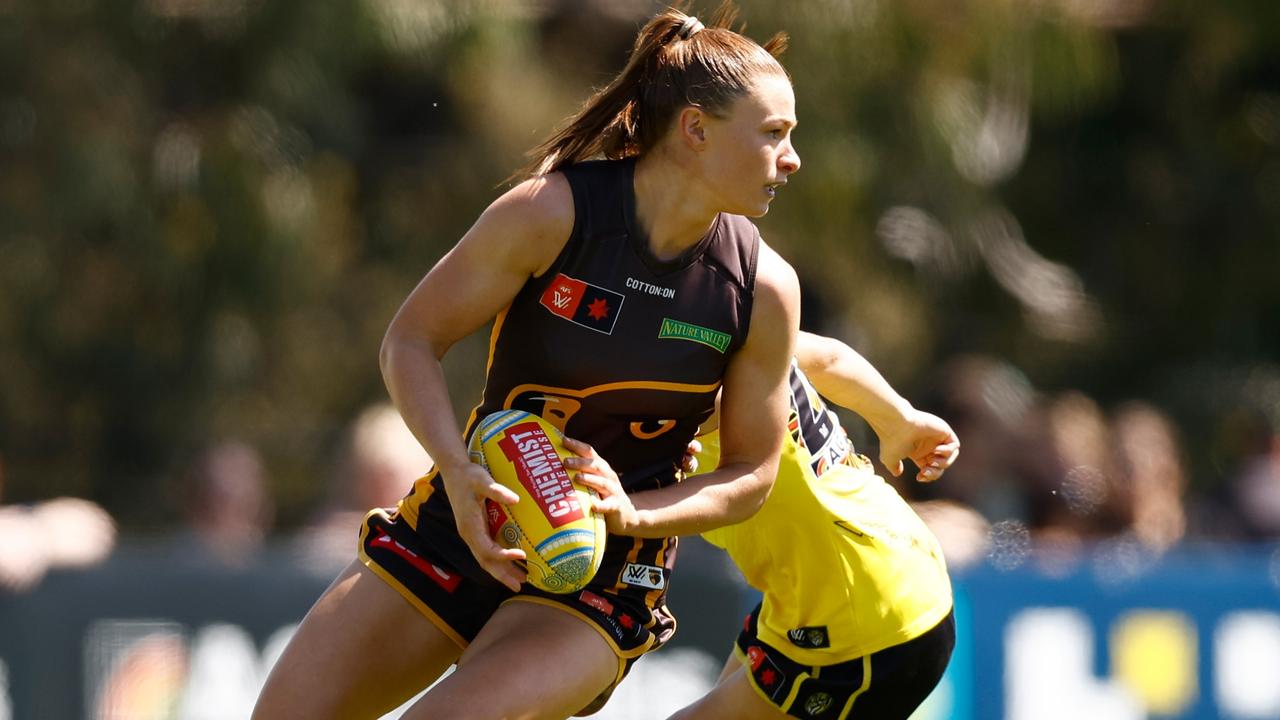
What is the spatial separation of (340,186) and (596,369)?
766cm

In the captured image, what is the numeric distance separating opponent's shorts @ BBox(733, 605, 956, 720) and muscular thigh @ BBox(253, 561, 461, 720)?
874mm

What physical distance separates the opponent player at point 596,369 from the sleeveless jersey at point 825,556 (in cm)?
37

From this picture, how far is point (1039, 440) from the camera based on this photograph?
8266mm

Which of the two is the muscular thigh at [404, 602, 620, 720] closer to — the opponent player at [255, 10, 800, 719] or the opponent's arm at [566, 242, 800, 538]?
the opponent player at [255, 10, 800, 719]

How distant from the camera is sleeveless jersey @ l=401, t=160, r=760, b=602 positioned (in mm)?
3820

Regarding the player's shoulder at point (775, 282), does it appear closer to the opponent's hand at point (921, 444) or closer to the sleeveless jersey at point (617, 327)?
the sleeveless jersey at point (617, 327)

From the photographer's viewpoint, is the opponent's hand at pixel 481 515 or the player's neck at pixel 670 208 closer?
the opponent's hand at pixel 481 515

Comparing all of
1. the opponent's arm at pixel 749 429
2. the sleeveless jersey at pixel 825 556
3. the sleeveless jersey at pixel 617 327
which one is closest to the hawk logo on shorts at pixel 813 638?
the sleeveless jersey at pixel 825 556

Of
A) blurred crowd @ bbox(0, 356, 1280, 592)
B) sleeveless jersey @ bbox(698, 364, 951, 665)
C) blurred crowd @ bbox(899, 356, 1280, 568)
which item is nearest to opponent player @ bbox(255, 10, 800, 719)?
sleeveless jersey @ bbox(698, 364, 951, 665)

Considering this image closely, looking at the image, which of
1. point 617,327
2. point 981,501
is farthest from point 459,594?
point 981,501

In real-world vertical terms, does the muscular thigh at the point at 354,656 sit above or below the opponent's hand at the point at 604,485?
below

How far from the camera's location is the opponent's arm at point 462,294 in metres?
3.71

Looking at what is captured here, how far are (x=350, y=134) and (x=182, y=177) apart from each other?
1.26 metres

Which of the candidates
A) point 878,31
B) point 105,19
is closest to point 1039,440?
point 878,31
